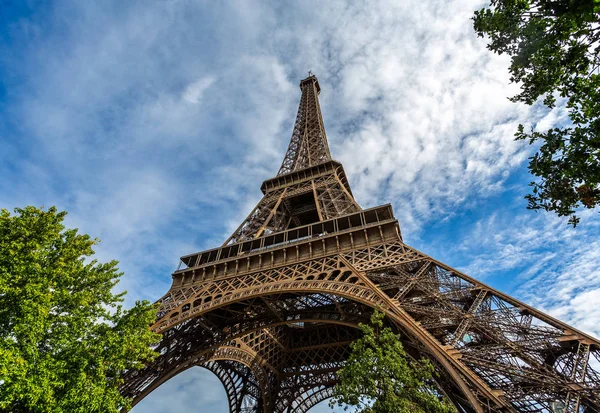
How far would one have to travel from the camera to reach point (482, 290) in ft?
36.2

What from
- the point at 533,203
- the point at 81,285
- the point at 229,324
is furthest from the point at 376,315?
the point at 229,324

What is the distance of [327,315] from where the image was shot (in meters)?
15.7

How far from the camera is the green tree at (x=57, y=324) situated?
8.18 meters

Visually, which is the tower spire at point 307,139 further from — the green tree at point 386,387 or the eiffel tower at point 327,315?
the green tree at point 386,387

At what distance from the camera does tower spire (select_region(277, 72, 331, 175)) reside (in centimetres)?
2992

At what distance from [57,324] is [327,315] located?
1056 centimetres

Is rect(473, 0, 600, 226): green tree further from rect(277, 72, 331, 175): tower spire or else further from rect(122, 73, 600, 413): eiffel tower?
rect(277, 72, 331, 175): tower spire

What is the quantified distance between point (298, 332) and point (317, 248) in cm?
1136

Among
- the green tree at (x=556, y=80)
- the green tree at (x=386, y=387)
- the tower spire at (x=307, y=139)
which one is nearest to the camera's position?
the green tree at (x=556, y=80)

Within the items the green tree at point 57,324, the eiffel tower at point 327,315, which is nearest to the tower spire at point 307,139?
the eiffel tower at point 327,315

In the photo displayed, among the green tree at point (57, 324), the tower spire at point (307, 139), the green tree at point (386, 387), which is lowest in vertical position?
the green tree at point (386, 387)

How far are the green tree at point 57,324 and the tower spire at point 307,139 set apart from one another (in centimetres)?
1929

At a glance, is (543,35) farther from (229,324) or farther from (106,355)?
(229,324)

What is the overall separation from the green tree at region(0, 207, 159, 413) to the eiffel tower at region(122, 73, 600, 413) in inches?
174
